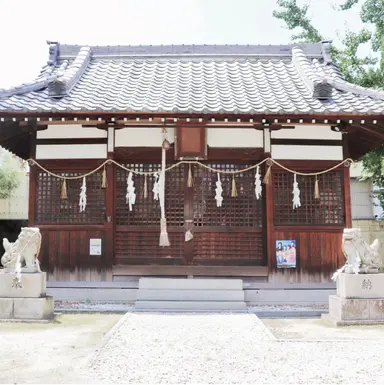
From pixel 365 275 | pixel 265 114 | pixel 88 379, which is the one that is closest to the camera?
pixel 88 379

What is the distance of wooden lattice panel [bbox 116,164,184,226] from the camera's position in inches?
418

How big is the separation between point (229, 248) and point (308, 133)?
3380mm

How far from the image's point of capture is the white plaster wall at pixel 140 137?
34.8 ft

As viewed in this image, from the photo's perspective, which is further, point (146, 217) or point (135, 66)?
point (135, 66)

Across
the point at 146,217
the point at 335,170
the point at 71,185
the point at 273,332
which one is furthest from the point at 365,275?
the point at 71,185

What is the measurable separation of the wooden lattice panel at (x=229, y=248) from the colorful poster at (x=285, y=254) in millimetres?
421

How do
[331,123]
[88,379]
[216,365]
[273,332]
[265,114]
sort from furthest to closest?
1. [331,123]
2. [265,114]
3. [273,332]
4. [216,365]
5. [88,379]

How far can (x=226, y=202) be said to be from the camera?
1062 centimetres

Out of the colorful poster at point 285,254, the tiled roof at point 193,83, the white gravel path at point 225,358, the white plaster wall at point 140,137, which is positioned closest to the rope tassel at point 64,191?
the white plaster wall at point 140,137

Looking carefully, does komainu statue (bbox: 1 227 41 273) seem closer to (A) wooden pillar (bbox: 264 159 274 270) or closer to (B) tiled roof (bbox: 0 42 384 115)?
(B) tiled roof (bbox: 0 42 384 115)

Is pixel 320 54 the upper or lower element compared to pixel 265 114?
upper

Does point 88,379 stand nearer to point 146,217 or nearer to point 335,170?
point 146,217

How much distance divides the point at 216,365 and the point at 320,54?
11.1 m

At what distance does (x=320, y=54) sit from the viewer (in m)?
13.5
